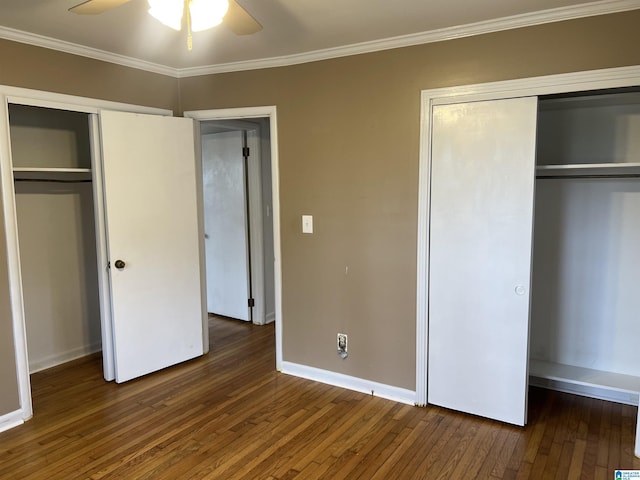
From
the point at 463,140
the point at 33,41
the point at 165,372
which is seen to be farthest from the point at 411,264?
the point at 33,41

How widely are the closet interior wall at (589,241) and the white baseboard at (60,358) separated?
3610 millimetres

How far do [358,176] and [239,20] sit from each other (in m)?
1.39

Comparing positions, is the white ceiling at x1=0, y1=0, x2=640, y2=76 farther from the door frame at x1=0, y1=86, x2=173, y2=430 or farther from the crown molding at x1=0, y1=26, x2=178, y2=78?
the door frame at x1=0, y1=86, x2=173, y2=430

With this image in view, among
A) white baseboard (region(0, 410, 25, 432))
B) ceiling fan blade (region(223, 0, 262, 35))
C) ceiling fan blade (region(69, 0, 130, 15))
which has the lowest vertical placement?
white baseboard (region(0, 410, 25, 432))

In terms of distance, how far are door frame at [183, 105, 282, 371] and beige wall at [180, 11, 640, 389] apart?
44 millimetres

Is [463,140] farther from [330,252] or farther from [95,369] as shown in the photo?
[95,369]

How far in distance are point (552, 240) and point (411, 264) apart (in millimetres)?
1106

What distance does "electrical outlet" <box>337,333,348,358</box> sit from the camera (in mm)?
3389

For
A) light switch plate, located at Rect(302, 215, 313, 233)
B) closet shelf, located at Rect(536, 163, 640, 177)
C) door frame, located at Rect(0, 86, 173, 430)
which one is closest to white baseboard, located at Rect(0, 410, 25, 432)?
door frame, located at Rect(0, 86, 173, 430)

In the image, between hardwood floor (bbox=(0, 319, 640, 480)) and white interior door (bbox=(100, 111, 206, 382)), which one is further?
white interior door (bbox=(100, 111, 206, 382))

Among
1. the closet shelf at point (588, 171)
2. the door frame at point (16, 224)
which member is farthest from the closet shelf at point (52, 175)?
the closet shelf at point (588, 171)

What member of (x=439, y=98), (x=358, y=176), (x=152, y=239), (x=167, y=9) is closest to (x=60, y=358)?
(x=152, y=239)

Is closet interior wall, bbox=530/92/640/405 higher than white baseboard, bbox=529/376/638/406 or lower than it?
higher

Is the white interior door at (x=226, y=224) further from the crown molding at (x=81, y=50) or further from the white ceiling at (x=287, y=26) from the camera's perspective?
the white ceiling at (x=287, y=26)
